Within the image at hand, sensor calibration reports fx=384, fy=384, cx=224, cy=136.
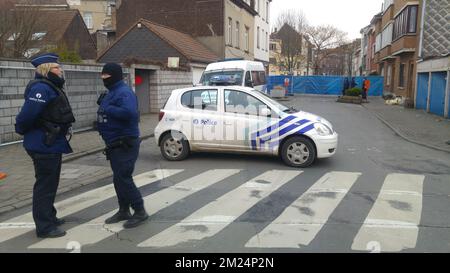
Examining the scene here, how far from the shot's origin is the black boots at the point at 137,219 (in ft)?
15.0

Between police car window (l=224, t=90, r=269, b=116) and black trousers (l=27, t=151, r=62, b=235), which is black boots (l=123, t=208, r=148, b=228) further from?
police car window (l=224, t=90, r=269, b=116)

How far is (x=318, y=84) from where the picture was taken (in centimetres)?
3806

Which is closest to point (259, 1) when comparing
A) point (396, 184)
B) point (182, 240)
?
point (396, 184)

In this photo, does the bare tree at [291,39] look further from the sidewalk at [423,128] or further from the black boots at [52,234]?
the black boots at [52,234]

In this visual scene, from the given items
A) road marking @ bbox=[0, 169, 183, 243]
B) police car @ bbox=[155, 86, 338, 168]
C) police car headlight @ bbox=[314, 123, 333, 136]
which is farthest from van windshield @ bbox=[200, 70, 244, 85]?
road marking @ bbox=[0, 169, 183, 243]

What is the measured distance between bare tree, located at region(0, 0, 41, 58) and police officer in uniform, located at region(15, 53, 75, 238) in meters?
Answer: 13.4

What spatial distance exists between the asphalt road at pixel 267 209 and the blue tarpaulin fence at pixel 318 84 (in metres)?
29.6

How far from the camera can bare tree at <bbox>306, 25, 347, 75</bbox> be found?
5997cm

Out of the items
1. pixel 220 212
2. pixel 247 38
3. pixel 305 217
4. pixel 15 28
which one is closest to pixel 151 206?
pixel 220 212

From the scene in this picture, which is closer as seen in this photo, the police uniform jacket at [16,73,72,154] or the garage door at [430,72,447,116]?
the police uniform jacket at [16,73,72,154]
